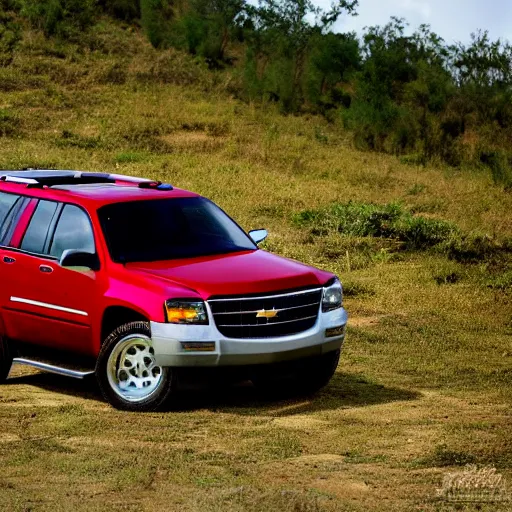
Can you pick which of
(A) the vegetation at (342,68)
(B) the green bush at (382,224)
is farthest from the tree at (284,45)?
(B) the green bush at (382,224)

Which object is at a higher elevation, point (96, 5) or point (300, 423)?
point (96, 5)

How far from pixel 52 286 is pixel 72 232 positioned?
1.52 ft

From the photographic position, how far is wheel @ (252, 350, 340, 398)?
29.8ft

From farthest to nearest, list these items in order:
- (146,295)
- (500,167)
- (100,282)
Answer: (500,167)
(100,282)
(146,295)

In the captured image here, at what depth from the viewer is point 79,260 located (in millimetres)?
8781

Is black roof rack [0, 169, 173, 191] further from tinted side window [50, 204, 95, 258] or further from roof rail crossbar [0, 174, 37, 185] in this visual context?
tinted side window [50, 204, 95, 258]

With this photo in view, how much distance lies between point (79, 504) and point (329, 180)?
2032 cm

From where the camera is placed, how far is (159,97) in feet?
113

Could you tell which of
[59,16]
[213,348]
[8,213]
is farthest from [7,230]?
[59,16]

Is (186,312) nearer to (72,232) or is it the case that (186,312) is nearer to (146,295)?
(146,295)

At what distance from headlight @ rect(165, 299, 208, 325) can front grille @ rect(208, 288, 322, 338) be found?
77 mm

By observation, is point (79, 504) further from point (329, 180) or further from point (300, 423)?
point (329, 180)

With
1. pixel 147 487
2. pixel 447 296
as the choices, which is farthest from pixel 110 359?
pixel 447 296

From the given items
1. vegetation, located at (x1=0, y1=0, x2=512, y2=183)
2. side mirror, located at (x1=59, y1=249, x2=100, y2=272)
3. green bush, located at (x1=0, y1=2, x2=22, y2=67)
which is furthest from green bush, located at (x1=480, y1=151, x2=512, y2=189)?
side mirror, located at (x1=59, y1=249, x2=100, y2=272)
